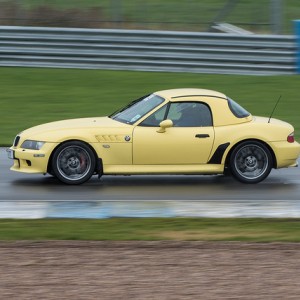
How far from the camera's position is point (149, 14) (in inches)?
842

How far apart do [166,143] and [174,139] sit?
129mm

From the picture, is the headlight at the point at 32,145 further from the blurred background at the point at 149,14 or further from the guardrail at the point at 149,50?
the blurred background at the point at 149,14

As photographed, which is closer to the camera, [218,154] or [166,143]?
[166,143]

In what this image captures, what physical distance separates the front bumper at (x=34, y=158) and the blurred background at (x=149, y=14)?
9186 mm

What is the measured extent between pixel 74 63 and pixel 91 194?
9.85 m

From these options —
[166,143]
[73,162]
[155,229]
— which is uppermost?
[166,143]

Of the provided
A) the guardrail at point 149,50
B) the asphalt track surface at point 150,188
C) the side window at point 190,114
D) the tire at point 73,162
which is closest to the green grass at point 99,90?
the guardrail at point 149,50

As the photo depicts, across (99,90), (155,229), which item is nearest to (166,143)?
(155,229)

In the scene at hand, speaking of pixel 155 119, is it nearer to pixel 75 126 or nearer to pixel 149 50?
pixel 75 126

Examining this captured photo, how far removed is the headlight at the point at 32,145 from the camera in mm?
12715

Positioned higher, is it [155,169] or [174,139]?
[174,139]

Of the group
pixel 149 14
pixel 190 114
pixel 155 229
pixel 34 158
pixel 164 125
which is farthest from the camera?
pixel 149 14

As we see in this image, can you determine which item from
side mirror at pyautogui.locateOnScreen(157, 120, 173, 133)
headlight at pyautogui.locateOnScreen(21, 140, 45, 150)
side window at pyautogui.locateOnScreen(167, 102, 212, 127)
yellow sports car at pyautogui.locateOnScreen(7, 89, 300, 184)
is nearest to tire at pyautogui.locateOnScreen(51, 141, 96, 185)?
yellow sports car at pyautogui.locateOnScreen(7, 89, 300, 184)

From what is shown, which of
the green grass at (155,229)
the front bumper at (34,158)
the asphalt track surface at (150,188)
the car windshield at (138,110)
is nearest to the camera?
the green grass at (155,229)
